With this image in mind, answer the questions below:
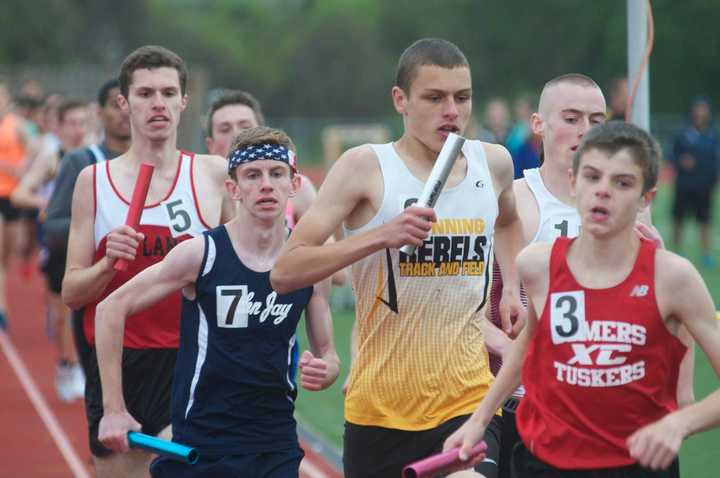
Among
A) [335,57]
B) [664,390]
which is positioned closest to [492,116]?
[664,390]

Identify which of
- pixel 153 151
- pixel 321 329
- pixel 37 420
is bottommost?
pixel 37 420

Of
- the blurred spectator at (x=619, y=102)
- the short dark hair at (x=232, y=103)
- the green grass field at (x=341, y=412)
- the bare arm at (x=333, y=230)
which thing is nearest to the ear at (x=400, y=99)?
the bare arm at (x=333, y=230)

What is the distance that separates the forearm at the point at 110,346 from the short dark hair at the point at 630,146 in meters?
2.01

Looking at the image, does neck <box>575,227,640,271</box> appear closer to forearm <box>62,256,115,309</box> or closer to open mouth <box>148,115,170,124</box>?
forearm <box>62,256,115,309</box>

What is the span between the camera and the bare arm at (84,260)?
586 centimetres

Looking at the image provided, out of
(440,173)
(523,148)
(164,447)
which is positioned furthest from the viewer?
(523,148)

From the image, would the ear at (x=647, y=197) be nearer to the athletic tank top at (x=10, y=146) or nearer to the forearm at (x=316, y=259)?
the forearm at (x=316, y=259)

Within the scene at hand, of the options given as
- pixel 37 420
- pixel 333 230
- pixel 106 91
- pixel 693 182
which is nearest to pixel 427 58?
pixel 333 230

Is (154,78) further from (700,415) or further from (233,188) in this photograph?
(700,415)

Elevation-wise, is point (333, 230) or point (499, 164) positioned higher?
point (499, 164)

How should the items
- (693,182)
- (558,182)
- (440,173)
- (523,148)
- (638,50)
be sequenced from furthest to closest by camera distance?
(693,182)
(523,148)
(638,50)
(558,182)
(440,173)

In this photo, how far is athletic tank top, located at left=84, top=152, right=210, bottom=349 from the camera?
20.0 feet

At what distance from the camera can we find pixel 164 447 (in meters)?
4.85

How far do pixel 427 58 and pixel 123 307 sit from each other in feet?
4.94
